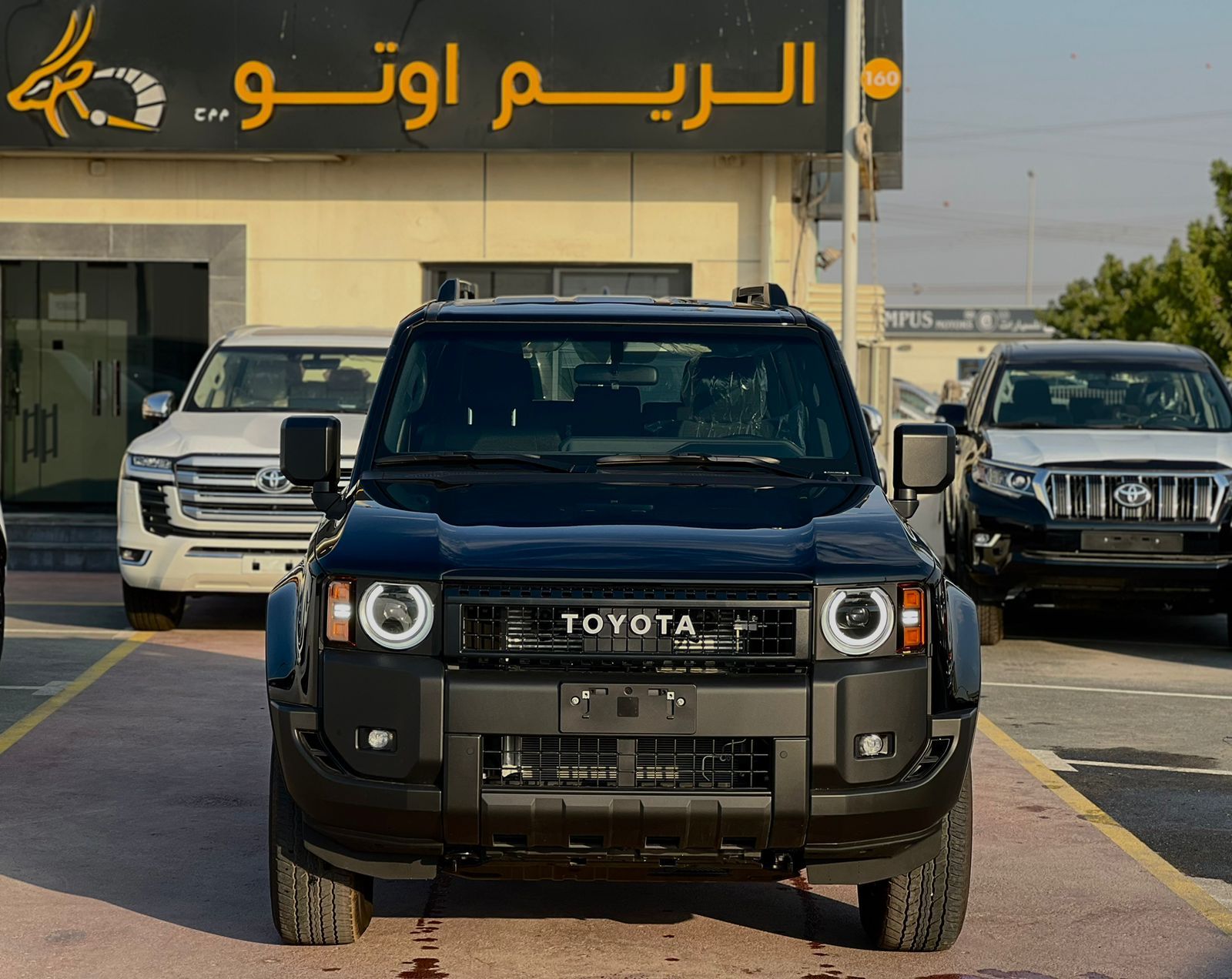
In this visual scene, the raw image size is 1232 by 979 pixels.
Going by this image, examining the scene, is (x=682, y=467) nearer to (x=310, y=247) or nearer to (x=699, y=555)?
(x=699, y=555)

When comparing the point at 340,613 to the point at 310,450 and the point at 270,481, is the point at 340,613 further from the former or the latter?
the point at 270,481

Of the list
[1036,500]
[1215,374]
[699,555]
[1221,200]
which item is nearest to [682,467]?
[699,555]

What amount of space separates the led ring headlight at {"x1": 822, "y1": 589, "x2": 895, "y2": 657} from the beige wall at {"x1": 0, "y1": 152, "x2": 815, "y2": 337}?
13727mm

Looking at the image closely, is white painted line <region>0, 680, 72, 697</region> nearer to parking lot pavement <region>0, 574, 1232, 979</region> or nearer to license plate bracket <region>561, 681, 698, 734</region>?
parking lot pavement <region>0, 574, 1232, 979</region>

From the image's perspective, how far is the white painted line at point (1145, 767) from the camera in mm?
8367

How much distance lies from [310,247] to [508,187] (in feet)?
6.70

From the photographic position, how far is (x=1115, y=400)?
505 inches

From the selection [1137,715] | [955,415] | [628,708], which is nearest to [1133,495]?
[955,415]

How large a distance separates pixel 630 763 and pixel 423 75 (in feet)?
46.4

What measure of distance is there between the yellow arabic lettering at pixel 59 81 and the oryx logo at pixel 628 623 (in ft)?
48.1

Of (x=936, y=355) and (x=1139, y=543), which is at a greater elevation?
(x=936, y=355)

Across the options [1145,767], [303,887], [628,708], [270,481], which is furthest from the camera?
[270,481]

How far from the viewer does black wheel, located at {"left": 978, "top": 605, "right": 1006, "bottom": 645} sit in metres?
12.3

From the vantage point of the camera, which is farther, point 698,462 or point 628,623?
point 698,462
